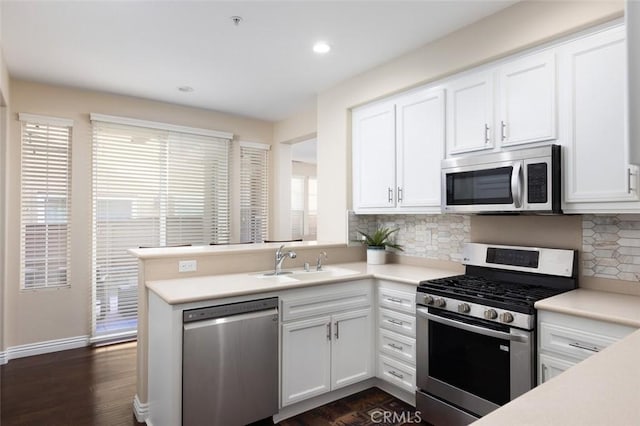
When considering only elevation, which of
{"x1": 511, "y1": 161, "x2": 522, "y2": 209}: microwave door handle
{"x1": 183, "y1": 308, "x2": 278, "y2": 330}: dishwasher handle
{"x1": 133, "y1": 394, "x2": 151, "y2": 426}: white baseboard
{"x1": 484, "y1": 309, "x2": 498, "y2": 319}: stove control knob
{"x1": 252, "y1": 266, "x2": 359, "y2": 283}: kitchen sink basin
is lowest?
{"x1": 133, "y1": 394, "x2": 151, "y2": 426}: white baseboard

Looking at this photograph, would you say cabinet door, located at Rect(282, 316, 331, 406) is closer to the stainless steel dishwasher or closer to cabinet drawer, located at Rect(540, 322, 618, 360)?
the stainless steel dishwasher

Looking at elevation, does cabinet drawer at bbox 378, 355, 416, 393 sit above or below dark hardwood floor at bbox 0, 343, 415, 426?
above

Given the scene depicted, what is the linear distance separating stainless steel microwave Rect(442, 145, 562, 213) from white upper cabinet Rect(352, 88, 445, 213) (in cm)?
25

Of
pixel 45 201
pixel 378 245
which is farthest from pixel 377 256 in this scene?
pixel 45 201

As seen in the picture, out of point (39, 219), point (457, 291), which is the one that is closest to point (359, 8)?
point (457, 291)

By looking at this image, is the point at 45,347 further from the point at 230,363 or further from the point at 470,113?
the point at 470,113

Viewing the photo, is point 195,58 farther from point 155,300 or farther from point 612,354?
point 612,354

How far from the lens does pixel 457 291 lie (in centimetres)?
236

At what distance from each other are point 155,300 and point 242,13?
1.98 m

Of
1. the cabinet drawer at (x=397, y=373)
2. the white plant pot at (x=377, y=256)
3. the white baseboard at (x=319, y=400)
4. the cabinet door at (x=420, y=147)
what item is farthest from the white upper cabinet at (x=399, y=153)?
the white baseboard at (x=319, y=400)

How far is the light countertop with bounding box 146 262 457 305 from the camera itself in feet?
7.23

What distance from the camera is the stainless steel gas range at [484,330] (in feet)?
6.72

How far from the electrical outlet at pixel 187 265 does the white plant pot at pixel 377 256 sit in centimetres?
160

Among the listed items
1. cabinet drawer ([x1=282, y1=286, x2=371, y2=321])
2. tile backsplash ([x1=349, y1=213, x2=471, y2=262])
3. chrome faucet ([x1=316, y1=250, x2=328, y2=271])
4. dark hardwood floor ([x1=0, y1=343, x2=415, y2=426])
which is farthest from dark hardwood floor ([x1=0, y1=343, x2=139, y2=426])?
tile backsplash ([x1=349, y1=213, x2=471, y2=262])
